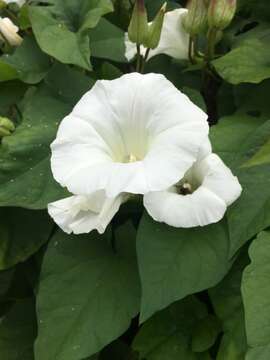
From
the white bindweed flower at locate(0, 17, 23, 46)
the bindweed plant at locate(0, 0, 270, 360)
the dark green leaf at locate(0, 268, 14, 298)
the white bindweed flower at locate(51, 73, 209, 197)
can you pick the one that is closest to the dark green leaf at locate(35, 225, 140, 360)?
the bindweed plant at locate(0, 0, 270, 360)

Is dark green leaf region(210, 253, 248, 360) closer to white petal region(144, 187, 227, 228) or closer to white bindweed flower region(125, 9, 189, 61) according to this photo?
white petal region(144, 187, 227, 228)

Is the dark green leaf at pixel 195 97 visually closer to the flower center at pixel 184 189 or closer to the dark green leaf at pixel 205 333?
the flower center at pixel 184 189

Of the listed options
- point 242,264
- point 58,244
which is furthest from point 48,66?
point 242,264

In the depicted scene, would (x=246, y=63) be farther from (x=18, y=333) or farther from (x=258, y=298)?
(x=18, y=333)

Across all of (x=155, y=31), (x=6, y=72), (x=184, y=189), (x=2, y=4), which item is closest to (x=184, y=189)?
(x=184, y=189)

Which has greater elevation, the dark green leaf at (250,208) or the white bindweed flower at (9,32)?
the white bindweed flower at (9,32)

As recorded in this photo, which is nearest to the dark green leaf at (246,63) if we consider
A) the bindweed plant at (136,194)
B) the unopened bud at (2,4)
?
the bindweed plant at (136,194)

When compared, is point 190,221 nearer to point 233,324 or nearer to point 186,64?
point 233,324
